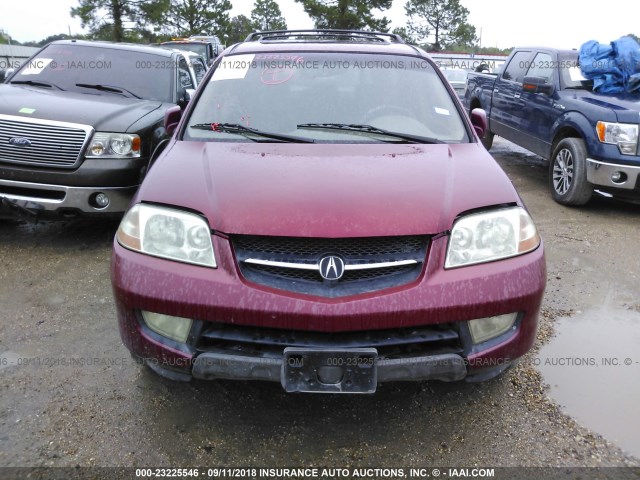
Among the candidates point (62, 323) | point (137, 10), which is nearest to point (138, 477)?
point (62, 323)

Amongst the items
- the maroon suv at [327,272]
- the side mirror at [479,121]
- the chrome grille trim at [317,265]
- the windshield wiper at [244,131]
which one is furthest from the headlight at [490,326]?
the side mirror at [479,121]

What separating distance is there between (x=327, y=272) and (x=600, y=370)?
1.82 meters

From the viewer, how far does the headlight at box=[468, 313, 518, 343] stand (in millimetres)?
2094

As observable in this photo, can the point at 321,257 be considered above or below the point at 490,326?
above

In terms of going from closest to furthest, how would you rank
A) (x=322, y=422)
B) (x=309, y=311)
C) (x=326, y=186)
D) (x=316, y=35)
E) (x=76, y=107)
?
1. (x=309, y=311)
2. (x=326, y=186)
3. (x=322, y=422)
4. (x=76, y=107)
5. (x=316, y=35)

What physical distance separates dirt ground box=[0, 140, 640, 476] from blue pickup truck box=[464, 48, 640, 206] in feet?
9.27

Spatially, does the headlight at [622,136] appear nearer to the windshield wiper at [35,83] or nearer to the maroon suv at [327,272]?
the maroon suv at [327,272]

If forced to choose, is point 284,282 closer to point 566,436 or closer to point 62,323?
point 566,436

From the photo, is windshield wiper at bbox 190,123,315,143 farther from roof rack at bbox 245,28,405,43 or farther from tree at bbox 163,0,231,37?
tree at bbox 163,0,231,37

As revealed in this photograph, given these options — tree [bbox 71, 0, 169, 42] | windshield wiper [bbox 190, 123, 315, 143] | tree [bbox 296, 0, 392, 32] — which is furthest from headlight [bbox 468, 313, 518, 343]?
tree [bbox 296, 0, 392, 32]

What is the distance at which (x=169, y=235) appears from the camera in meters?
2.16

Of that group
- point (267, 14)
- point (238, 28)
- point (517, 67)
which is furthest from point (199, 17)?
point (517, 67)

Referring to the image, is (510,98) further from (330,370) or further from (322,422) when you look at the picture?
(330,370)

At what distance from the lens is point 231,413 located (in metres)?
2.44
